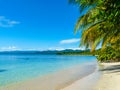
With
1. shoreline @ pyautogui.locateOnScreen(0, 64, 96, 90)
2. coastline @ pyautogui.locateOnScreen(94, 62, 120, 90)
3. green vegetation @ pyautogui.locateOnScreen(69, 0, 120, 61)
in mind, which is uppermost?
green vegetation @ pyautogui.locateOnScreen(69, 0, 120, 61)

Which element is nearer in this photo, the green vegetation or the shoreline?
the green vegetation

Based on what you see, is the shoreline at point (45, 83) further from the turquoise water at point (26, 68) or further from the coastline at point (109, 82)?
the coastline at point (109, 82)

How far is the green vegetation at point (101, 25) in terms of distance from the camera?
208 inches

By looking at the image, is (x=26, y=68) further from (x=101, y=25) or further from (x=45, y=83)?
(x=101, y=25)

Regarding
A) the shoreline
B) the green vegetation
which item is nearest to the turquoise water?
the shoreline

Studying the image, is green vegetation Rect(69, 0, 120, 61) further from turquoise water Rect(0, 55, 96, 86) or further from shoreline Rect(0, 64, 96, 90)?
turquoise water Rect(0, 55, 96, 86)

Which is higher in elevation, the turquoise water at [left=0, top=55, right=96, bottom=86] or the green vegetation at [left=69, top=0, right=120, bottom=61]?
the green vegetation at [left=69, top=0, right=120, bottom=61]

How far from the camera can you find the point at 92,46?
14648 millimetres

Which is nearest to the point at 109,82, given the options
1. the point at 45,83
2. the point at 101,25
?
the point at 45,83

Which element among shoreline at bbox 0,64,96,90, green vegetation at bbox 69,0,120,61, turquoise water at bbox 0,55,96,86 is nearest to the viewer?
green vegetation at bbox 69,0,120,61

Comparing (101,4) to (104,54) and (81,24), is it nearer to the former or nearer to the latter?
(81,24)

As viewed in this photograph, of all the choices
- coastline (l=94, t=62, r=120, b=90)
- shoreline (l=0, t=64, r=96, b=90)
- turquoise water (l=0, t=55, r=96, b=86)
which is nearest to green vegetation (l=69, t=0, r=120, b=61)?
coastline (l=94, t=62, r=120, b=90)

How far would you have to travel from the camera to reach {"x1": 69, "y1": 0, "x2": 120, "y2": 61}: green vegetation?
17.3 ft

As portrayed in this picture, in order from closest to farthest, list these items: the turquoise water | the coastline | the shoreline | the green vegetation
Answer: the green vegetation, the coastline, the shoreline, the turquoise water
